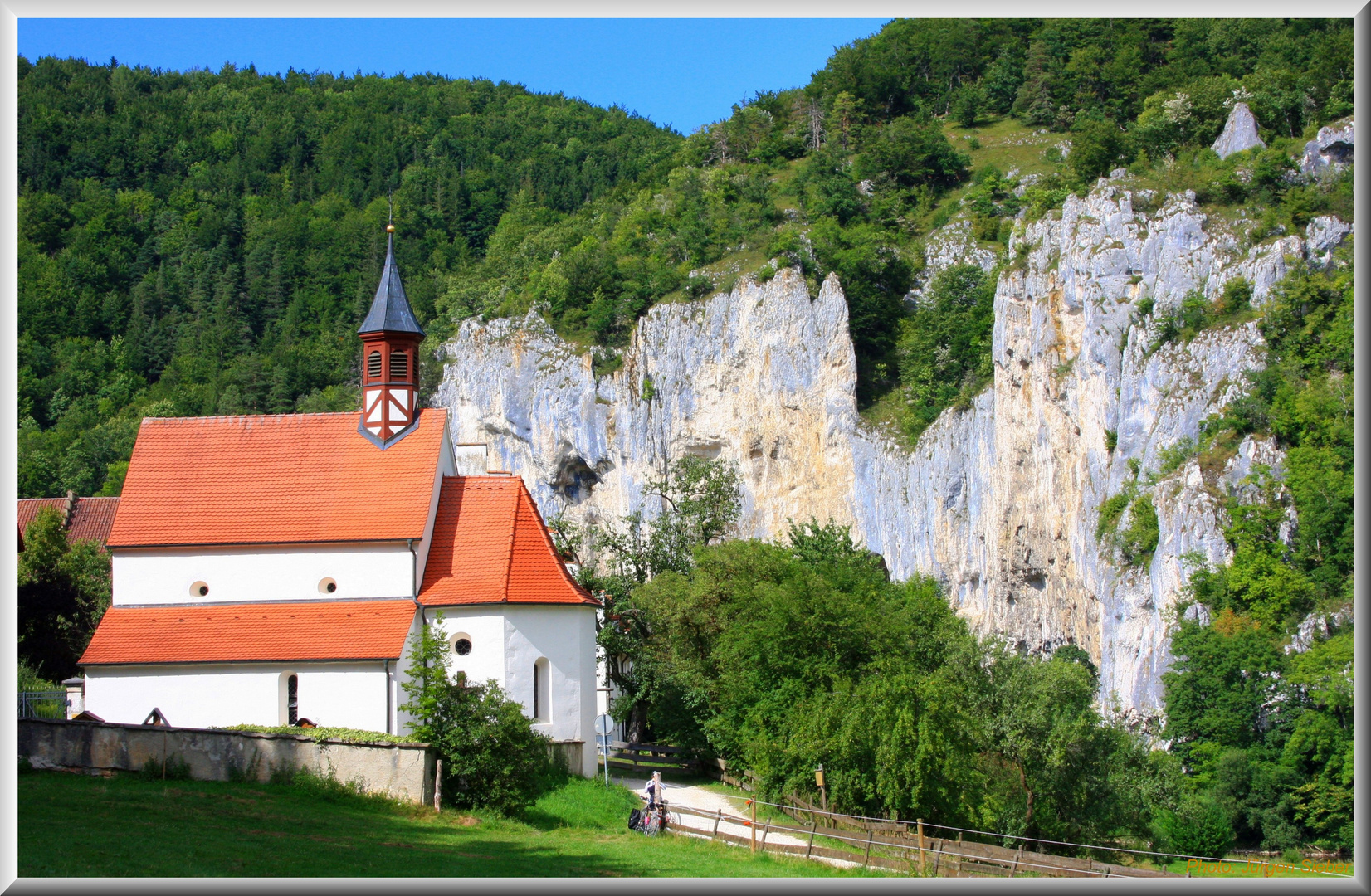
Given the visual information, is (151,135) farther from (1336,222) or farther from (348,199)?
(1336,222)

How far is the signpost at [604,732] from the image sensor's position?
91.3 feet

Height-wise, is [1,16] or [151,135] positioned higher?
[151,135]

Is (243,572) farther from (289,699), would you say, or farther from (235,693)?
(289,699)

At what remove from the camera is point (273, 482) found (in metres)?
31.9

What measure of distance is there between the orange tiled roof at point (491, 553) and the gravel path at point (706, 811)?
467cm

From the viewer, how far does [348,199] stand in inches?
4970

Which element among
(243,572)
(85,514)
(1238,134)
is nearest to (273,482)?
(243,572)

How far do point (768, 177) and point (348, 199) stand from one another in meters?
44.4

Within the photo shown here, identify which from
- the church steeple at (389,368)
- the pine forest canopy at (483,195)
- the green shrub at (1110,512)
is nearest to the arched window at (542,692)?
the church steeple at (389,368)

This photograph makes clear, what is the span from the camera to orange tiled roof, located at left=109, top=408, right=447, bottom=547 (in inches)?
1218

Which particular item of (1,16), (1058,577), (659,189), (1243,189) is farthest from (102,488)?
(1,16)

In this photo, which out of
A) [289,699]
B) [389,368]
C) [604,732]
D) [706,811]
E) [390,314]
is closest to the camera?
[706,811]

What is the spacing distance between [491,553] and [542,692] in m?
3.25

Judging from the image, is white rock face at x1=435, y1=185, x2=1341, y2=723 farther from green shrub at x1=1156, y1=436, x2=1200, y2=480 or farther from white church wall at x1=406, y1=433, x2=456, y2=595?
white church wall at x1=406, y1=433, x2=456, y2=595
